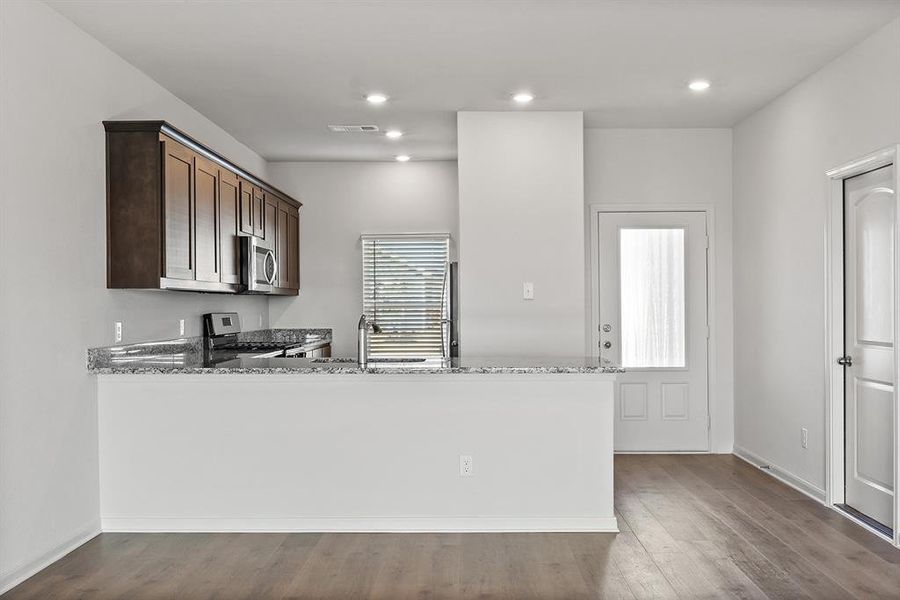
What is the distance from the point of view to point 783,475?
5094mm

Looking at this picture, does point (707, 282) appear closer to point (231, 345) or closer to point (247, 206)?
point (247, 206)

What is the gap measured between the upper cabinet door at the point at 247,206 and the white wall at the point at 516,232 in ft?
5.14

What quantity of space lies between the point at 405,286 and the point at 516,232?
2076 mm

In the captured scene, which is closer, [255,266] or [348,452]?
[348,452]

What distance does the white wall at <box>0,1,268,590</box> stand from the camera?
3207 mm

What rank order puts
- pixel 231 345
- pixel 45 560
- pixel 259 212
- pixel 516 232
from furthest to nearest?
pixel 231 345, pixel 259 212, pixel 516 232, pixel 45 560

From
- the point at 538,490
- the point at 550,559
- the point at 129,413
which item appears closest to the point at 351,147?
the point at 129,413

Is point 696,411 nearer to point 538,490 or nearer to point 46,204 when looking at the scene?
point 538,490

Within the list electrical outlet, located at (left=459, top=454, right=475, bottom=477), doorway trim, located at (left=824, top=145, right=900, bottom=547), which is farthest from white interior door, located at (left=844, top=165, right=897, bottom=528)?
electrical outlet, located at (left=459, top=454, right=475, bottom=477)

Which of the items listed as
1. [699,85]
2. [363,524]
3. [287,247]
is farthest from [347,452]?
[699,85]

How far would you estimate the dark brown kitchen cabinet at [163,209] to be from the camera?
396 centimetres

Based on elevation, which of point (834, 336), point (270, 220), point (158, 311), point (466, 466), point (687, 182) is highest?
point (687, 182)

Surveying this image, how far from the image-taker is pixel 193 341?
209 inches

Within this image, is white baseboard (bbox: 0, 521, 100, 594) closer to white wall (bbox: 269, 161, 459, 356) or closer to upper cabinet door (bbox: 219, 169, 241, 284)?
upper cabinet door (bbox: 219, 169, 241, 284)
